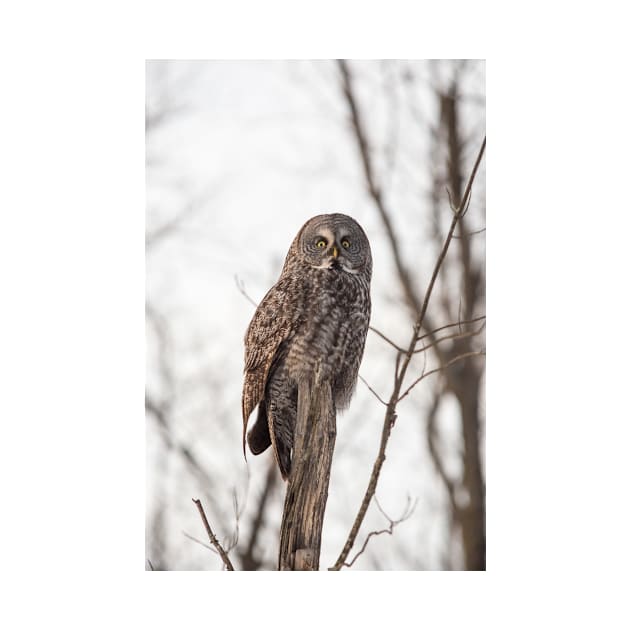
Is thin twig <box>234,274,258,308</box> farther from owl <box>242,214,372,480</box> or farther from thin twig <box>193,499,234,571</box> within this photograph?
thin twig <box>193,499,234,571</box>

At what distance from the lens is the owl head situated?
9.55 ft

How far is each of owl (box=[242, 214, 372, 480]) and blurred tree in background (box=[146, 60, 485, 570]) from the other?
6 centimetres

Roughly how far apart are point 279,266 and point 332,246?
8.8 inches

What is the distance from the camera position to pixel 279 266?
2973 mm

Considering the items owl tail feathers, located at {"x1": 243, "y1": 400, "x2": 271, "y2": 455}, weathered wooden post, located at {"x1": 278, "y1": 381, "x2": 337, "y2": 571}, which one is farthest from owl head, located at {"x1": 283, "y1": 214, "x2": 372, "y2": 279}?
owl tail feathers, located at {"x1": 243, "y1": 400, "x2": 271, "y2": 455}

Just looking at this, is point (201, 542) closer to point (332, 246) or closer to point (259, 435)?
point (259, 435)

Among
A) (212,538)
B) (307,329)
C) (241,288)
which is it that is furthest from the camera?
(241,288)

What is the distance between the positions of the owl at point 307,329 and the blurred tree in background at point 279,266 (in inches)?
2.5

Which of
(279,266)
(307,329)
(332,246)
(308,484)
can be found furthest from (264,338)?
(308,484)

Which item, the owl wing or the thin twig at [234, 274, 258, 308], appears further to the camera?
the thin twig at [234, 274, 258, 308]

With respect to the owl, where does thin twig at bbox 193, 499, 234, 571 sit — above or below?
below

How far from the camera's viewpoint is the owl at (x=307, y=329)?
9.30 ft
